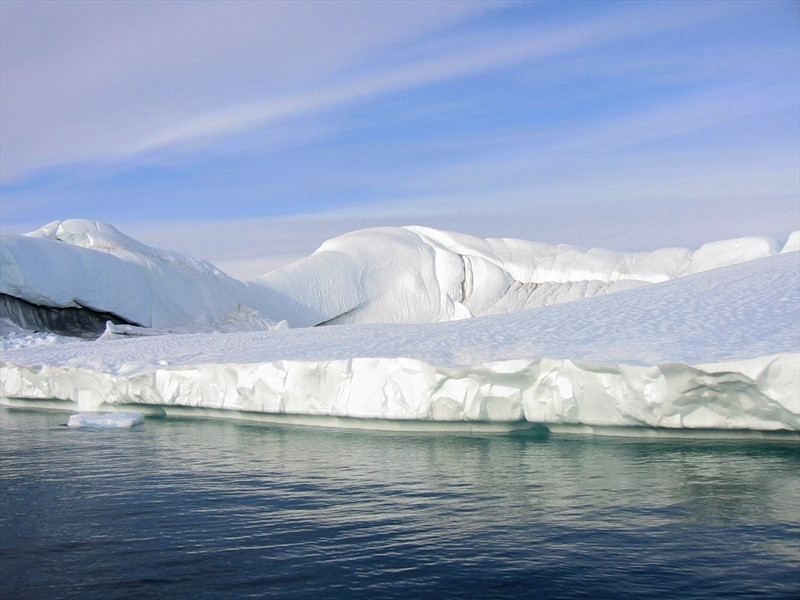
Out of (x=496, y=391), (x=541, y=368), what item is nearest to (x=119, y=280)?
(x=496, y=391)

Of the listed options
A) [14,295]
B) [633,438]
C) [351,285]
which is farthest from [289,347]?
[351,285]

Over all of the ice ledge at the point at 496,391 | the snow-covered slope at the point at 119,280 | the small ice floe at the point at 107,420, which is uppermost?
the snow-covered slope at the point at 119,280

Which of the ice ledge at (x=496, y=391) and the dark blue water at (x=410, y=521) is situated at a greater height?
the ice ledge at (x=496, y=391)

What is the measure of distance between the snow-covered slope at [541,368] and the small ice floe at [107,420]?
2.26 feet

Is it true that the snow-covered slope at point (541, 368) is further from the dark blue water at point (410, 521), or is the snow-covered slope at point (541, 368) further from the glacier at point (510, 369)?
the dark blue water at point (410, 521)

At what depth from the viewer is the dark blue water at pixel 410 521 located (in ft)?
15.4

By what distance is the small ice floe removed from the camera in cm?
1177

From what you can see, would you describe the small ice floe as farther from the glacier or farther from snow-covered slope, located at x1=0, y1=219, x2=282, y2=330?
snow-covered slope, located at x1=0, y1=219, x2=282, y2=330

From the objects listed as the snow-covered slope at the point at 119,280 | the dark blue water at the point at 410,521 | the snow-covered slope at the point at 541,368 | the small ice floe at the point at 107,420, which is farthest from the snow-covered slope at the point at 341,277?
the dark blue water at the point at 410,521

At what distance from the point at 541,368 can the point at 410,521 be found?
350 cm

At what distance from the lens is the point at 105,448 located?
32.0 feet

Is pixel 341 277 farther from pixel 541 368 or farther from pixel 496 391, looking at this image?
pixel 541 368

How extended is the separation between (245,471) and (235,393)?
146 inches

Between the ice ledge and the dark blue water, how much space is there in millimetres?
333
